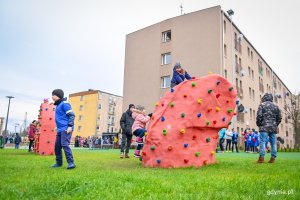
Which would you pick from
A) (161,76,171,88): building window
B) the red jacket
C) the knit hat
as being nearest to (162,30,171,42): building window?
(161,76,171,88): building window

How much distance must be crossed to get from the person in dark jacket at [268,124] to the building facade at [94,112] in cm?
5938

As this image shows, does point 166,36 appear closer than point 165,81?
No

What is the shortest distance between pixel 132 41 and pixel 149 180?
3520 cm

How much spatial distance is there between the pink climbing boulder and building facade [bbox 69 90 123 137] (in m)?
59.9

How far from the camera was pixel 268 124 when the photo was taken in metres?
8.47

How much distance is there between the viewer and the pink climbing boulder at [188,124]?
689cm

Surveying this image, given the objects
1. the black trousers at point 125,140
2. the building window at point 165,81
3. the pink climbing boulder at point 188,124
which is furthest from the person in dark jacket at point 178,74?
the building window at point 165,81

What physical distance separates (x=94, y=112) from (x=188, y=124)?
62429mm

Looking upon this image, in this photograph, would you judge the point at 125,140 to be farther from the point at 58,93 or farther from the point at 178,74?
the point at 58,93

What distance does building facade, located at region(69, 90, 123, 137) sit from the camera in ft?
220

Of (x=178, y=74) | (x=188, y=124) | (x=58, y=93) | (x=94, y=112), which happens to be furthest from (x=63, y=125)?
(x=94, y=112)

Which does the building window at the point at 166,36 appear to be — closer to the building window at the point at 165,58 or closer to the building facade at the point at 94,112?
the building window at the point at 165,58

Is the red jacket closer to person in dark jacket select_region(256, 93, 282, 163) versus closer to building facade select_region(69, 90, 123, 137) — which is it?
person in dark jacket select_region(256, 93, 282, 163)

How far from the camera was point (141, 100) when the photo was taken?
35.0 meters
